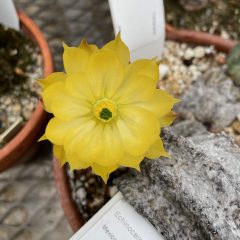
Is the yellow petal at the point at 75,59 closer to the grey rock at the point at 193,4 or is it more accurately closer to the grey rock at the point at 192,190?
the grey rock at the point at 192,190

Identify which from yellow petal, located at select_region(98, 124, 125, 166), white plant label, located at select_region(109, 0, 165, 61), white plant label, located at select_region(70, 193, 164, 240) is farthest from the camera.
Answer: white plant label, located at select_region(109, 0, 165, 61)

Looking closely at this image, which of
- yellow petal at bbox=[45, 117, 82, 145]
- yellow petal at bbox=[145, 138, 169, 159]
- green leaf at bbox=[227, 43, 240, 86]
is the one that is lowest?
green leaf at bbox=[227, 43, 240, 86]

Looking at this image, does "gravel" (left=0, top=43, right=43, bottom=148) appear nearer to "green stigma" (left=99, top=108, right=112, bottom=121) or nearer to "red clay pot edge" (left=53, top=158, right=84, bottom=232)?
"red clay pot edge" (left=53, top=158, right=84, bottom=232)

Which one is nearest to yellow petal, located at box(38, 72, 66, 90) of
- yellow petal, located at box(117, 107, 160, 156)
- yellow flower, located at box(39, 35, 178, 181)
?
yellow flower, located at box(39, 35, 178, 181)

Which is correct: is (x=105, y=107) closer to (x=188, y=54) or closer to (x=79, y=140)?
(x=79, y=140)

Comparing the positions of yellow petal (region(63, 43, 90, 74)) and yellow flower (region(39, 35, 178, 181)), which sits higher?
yellow petal (region(63, 43, 90, 74))

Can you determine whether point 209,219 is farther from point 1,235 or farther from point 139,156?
point 1,235
